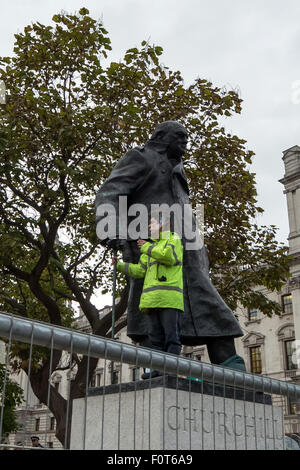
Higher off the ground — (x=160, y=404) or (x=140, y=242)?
(x=140, y=242)

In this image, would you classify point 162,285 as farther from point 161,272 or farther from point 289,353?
point 289,353

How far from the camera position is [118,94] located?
13.3 m

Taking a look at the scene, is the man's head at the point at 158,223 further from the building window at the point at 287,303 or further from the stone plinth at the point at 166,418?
the building window at the point at 287,303

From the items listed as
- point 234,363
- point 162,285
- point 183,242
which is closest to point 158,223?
point 183,242

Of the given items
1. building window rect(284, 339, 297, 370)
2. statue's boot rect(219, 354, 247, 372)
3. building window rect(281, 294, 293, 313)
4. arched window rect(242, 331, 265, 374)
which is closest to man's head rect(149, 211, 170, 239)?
statue's boot rect(219, 354, 247, 372)

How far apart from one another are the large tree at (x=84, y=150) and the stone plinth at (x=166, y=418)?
7.84 metres

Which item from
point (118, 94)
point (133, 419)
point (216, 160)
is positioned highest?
point (118, 94)

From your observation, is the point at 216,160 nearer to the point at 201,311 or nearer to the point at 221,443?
the point at 201,311

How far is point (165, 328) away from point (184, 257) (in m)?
0.78

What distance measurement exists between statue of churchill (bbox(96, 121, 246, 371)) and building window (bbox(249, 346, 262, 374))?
124 feet

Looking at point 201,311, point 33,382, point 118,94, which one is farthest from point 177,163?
point 33,382

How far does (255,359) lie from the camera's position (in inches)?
1662

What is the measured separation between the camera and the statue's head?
18.8 ft
